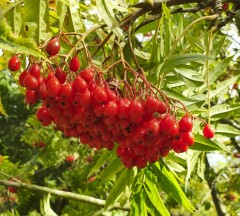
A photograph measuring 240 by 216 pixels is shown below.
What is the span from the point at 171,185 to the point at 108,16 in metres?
0.70

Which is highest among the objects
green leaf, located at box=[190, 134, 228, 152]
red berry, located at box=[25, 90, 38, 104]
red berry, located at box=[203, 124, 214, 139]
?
red berry, located at box=[25, 90, 38, 104]

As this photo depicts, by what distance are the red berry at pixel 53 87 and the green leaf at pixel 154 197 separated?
2.16 feet

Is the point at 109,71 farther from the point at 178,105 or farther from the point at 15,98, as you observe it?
the point at 15,98

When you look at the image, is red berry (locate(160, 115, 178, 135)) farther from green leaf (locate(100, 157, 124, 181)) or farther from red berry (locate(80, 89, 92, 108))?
green leaf (locate(100, 157, 124, 181))

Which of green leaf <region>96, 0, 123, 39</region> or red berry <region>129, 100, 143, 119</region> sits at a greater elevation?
green leaf <region>96, 0, 123, 39</region>

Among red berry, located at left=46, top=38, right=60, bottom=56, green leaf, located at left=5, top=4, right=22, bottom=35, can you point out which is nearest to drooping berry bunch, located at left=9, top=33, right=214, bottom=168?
red berry, located at left=46, top=38, right=60, bottom=56

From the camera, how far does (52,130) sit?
5.26 m

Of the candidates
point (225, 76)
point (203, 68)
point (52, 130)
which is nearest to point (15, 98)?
point (52, 130)

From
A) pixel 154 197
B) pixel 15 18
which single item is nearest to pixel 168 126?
pixel 154 197

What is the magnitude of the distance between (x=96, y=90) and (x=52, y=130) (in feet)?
13.2

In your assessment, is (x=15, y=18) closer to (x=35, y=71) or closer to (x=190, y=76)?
(x=35, y=71)

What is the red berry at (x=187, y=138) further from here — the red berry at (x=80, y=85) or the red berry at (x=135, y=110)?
the red berry at (x=80, y=85)

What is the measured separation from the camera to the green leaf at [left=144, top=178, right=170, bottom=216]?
69.7 inches

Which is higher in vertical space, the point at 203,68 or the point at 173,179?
the point at 203,68
